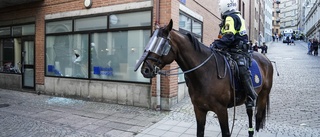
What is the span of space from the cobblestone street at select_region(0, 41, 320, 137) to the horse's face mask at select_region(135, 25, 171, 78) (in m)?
2.73

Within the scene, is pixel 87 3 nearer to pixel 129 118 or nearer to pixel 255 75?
pixel 129 118

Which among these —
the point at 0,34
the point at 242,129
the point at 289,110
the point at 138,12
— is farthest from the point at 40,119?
the point at 0,34

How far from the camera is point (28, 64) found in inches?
453

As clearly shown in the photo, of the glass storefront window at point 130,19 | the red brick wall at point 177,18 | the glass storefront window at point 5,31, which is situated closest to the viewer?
the red brick wall at point 177,18

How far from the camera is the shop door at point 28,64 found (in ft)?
37.3

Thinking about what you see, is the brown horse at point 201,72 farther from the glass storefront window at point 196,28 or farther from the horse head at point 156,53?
the glass storefront window at point 196,28

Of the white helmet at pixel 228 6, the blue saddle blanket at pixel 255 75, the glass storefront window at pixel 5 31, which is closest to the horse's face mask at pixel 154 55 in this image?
the white helmet at pixel 228 6

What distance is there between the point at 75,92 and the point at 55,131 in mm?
3949

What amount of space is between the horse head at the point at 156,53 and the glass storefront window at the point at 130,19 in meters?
4.73

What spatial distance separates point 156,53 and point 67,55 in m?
8.02

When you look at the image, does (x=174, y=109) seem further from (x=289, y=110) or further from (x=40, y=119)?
(x=40, y=119)

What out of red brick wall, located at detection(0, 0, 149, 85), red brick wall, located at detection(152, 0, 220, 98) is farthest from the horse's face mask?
red brick wall, located at detection(0, 0, 149, 85)

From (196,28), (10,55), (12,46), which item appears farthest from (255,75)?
(10,55)

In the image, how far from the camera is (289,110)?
7062 millimetres
